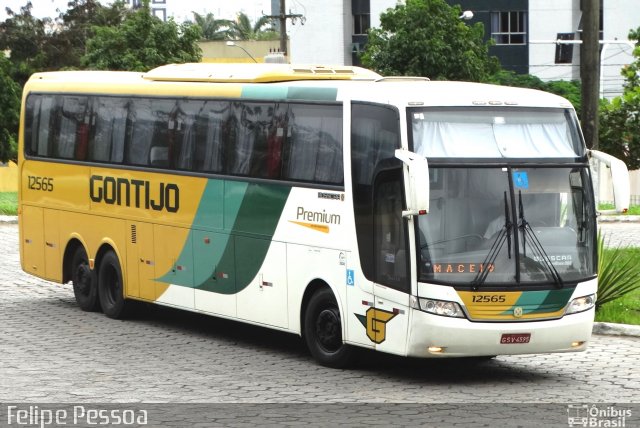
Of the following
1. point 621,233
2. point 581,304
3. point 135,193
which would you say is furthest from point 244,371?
point 621,233

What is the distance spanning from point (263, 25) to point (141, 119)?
9849 cm

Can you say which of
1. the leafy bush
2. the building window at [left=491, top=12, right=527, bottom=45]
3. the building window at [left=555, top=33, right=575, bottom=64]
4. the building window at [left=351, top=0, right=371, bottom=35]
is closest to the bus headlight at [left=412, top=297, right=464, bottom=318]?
the leafy bush

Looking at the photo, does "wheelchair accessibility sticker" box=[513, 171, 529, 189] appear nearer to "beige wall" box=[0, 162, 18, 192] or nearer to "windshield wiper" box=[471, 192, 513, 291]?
"windshield wiper" box=[471, 192, 513, 291]

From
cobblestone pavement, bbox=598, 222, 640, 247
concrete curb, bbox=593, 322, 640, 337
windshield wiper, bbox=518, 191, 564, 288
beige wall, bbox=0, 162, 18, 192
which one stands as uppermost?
windshield wiper, bbox=518, 191, 564, 288

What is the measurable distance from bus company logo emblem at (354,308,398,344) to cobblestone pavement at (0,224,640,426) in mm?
428

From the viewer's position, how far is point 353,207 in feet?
45.6

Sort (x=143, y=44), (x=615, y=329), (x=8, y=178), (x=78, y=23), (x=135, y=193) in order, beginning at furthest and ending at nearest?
1. (x=78, y=23)
2. (x=8, y=178)
3. (x=143, y=44)
4. (x=135, y=193)
5. (x=615, y=329)

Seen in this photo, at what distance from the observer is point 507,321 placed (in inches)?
511

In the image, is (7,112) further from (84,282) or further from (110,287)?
(110,287)

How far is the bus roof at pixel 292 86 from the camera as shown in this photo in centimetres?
1362

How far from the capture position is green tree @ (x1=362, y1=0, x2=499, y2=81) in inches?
2048

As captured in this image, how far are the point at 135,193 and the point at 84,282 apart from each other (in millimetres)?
1986

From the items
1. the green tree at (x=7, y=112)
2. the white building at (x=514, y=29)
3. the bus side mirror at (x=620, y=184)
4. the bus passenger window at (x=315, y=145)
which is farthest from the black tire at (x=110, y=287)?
the white building at (x=514, y=29)

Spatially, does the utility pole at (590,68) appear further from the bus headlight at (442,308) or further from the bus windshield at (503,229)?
the bus headlight at (442,308)
